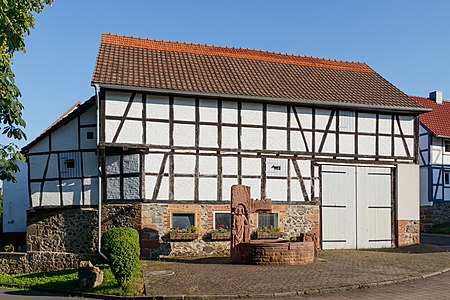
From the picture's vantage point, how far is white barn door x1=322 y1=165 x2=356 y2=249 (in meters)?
20.9

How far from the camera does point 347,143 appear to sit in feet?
69.6

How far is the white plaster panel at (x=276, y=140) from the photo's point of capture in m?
20.1

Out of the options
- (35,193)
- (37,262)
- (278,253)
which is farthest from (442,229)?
(35,193)

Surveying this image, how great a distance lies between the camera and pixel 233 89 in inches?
781

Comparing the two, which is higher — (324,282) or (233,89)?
(233,89)

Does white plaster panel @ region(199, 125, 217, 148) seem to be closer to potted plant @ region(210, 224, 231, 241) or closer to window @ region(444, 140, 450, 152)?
potted plant @ region(210, 224, 231, 241)

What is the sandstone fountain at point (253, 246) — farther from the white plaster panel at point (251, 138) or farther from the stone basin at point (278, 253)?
the white plaster panel at point (251, 138)

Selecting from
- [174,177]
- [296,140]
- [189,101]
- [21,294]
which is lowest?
[21,294]

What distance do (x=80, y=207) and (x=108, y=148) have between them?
269 centimetres

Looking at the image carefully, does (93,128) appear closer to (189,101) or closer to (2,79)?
(189,101)

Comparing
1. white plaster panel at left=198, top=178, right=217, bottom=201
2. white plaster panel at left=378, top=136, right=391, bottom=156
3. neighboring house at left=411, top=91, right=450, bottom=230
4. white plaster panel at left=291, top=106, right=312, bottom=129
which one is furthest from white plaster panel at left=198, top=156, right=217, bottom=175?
neighboring house at left=411, top=91, right=450, bottom=230

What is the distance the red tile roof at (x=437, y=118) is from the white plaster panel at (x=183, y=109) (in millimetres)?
19469

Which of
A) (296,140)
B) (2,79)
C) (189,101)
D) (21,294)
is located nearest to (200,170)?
(189,101)

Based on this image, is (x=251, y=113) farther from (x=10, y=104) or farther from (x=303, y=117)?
(x=10, y=104)
